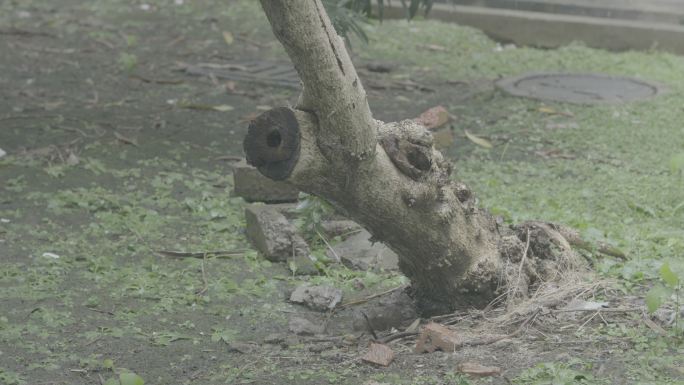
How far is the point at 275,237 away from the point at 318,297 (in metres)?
0.62

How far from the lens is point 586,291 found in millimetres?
4230

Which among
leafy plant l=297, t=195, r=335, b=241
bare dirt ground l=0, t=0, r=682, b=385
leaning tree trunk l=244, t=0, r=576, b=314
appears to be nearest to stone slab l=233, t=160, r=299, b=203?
bare dirt ground l=0, t=0, r=682, b=385

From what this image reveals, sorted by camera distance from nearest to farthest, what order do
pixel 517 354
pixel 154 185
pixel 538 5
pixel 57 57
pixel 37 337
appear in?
pixel 517 354 < pixel 37 337 < pixel 154 185 < pixel 57 57 < pixel 538 5

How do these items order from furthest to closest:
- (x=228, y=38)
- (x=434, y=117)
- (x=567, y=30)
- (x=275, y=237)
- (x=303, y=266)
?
(x=567, y=30)
(x=228, y=38)
(x=434, y=117)
(x=275, y=237)
(x=303, y=266)

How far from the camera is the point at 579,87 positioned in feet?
28.6

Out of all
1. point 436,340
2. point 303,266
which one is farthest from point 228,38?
point 436,340

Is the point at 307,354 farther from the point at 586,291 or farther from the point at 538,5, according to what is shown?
the point at 538,5

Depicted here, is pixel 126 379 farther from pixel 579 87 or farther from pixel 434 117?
pixel 579 87

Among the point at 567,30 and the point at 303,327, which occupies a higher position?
the point at 567,30

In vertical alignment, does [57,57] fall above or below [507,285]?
below

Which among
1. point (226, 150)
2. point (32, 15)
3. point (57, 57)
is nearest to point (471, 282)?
point (226, 150)

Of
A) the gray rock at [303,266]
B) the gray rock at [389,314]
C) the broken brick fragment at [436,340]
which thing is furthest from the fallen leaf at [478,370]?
the gray rock at [303,266]

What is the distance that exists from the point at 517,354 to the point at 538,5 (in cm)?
778

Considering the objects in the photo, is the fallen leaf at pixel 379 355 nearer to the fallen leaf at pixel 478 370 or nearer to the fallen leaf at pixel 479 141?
the fallen leaf at pixel 478 370
